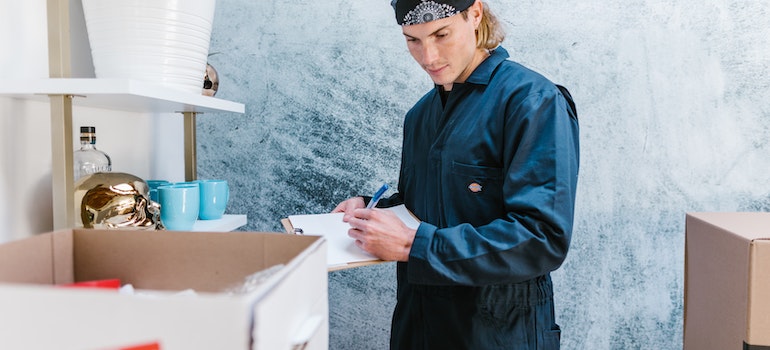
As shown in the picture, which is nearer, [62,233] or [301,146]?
[62,233]

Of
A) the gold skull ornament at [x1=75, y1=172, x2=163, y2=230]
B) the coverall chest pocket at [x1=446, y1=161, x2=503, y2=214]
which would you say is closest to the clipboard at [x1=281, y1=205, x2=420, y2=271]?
the coverall chest pocket at [x1=446, y1=161, x2=503, y2=214]

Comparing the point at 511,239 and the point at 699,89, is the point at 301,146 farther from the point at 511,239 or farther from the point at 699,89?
the point at 699,89

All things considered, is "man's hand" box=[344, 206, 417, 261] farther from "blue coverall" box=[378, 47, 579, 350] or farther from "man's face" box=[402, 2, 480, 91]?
"man's face" box=[402, 2, 480, 91]

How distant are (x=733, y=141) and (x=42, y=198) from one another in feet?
6.84

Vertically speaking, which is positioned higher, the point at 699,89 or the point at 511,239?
the point at 699,89

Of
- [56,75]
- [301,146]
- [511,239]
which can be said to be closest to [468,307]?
[511,239]

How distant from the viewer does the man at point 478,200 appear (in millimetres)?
975

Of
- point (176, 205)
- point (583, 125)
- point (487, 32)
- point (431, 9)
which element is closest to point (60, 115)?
point (176, 205)

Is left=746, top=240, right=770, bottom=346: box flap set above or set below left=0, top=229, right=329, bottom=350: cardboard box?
below

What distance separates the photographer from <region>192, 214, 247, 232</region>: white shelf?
3.71ft

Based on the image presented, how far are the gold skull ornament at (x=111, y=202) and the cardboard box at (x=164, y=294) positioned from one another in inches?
11.1

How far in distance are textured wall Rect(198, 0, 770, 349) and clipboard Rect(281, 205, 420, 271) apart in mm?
804

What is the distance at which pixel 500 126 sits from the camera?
109 cm

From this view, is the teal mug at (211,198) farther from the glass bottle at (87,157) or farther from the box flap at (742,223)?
the box flap at (742,223)
